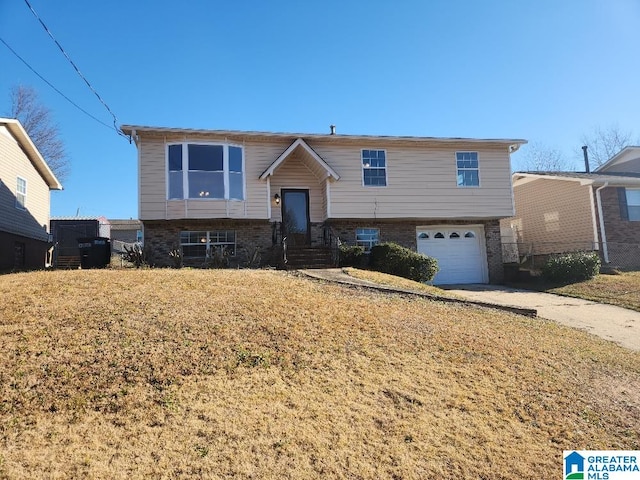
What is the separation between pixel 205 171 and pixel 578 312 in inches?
484

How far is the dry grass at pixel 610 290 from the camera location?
13617 mm

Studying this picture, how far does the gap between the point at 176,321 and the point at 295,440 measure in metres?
3.01

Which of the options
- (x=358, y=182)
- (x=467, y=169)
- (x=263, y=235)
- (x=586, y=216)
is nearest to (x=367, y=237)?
(x=358, y=182)

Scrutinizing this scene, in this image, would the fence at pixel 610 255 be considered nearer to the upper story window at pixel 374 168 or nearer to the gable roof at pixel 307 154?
the upper story window at pixel 374 168

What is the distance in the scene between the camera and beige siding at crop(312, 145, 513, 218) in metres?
16.5

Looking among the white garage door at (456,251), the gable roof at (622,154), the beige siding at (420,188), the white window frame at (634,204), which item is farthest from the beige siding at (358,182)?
the gable roof at (622,154)

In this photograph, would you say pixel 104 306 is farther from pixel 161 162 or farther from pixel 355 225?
pixel 355 225

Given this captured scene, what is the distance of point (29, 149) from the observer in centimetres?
1892

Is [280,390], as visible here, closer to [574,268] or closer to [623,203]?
[574,268]

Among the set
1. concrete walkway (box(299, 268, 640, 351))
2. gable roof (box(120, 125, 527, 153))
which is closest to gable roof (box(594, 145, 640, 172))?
gable roof (box(120, 125, 527, 153))

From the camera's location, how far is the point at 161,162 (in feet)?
49.2

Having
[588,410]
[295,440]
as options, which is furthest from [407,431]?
[588,410]

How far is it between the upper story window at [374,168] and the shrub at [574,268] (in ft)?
23.8

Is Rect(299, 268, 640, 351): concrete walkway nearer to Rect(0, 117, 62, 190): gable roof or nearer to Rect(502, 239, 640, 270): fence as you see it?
Rect(502, 239, 640, 270): fence
